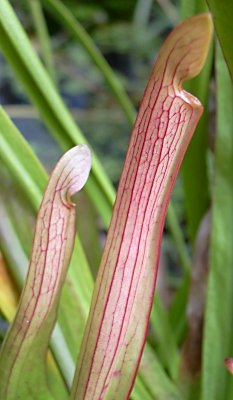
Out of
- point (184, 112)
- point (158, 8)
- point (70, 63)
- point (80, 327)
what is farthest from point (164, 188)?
point (158, 8)

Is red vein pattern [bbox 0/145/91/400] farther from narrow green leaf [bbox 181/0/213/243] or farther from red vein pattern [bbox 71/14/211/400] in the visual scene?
narrow green leaf [bbox 181/0/213/243]

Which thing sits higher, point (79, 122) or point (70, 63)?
point (70, 63)

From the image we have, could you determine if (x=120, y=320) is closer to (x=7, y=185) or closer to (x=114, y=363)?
(x=114, y=363)

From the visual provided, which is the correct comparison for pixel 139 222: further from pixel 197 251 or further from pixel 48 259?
pixel 197 251

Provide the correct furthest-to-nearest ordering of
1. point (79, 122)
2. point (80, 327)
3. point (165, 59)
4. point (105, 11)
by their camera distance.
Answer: point (105, 11), point (79, 122), point (80, 327), point (165, 59)

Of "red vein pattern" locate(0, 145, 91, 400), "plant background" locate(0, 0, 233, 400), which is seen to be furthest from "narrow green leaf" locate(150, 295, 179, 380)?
"red vein pattern" locate(0, 145, 91, 400)

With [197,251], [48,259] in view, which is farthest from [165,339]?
[48,259]

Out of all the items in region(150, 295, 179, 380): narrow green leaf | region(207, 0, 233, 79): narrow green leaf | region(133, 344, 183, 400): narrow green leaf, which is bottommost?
region(133, 344, 183, 400): narrow green leaf

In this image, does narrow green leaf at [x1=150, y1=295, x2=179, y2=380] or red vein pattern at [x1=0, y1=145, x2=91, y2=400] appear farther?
narrow green leaf at [x1=150, y1=295, x2=179, y2=380]
